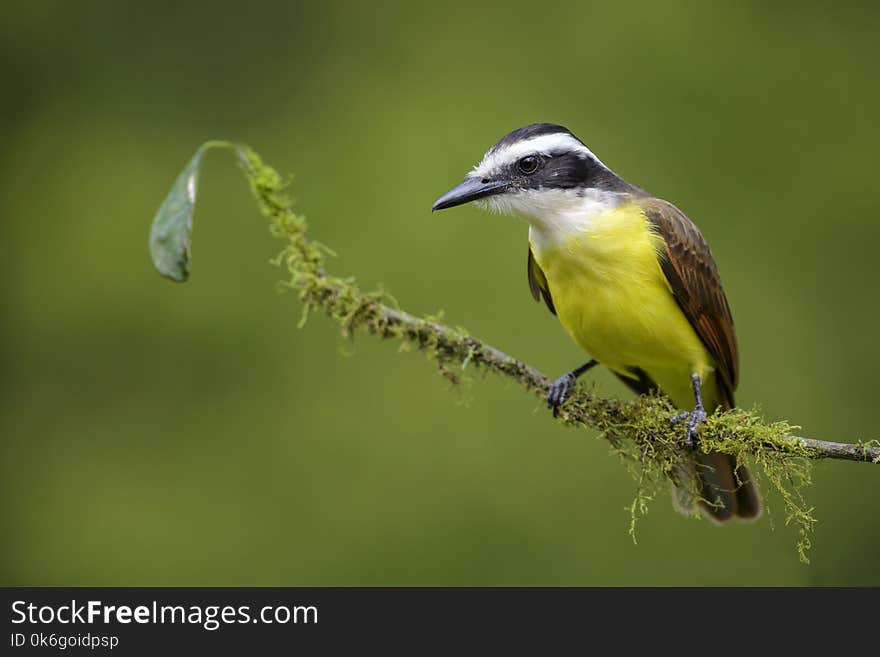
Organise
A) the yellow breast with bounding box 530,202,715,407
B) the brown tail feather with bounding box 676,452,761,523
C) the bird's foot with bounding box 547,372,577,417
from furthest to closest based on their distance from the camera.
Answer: the brown tail feather with bounding box 676,452,761,523
the yellow breast with bounding box 530,202,715,407
the bird's foot with bounding box 547,372,577,417

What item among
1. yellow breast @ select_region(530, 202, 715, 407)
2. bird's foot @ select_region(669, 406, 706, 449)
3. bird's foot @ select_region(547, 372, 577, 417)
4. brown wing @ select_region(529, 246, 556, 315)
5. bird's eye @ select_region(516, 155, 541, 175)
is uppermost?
bird's eye @ select_region(516, 155, 541, 175)

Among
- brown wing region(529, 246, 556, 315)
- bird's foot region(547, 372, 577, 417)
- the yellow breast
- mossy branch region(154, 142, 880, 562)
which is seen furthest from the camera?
brown wing region(529, 246, 556, 315)

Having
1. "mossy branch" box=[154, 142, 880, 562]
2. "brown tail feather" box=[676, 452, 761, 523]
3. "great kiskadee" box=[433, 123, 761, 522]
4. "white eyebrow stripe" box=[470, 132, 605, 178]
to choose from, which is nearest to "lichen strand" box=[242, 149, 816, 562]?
"mossy branch" box=[154, 142, 880, 562]

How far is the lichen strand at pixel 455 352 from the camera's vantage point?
3.21 metres

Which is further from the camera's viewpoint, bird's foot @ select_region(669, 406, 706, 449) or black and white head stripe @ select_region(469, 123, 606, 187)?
black and white head stripe @ select_region(469, 123, 606, 187)

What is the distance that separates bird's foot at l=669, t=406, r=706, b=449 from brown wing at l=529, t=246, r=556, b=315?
0.70 m

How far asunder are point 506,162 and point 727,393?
3.80ft

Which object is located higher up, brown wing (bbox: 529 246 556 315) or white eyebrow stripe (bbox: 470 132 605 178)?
white eyebrow stripe (bbox: 470 132 605 178)

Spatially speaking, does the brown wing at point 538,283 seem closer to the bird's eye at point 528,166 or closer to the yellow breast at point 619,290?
the yellow breast at point 619,290

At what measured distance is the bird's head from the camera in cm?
351

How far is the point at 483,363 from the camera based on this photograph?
10.7ft

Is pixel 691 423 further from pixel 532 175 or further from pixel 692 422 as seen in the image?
pixel 532 175

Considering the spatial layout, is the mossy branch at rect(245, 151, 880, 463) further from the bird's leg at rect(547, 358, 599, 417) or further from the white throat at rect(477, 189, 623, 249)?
the white throat at rect(477, 189, 623, 249)

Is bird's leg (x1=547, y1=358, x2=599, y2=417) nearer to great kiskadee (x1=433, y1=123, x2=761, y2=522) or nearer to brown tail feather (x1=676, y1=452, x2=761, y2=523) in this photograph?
great kiskadee (x1=433, y1=123, x2=761, y2=522)
